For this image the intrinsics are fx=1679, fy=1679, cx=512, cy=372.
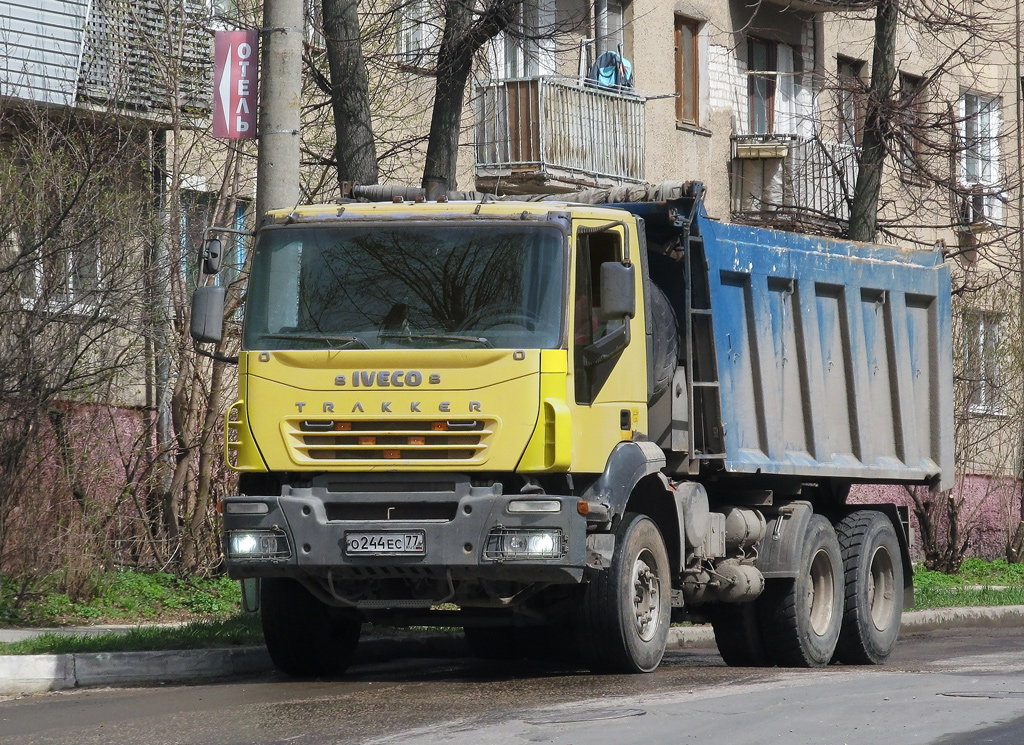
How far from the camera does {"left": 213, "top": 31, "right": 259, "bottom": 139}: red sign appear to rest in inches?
459

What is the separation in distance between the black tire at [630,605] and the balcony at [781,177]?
13877 mm

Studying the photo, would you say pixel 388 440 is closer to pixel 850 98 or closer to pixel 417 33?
pixel 417 33

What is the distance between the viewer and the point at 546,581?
9172 mm

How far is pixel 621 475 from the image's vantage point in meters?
9.46

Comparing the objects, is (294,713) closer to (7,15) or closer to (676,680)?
(676,680)

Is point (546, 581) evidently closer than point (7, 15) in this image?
Yes

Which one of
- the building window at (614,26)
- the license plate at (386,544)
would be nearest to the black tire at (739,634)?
the license plate at (386,544)

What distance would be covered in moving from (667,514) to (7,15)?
9285mm

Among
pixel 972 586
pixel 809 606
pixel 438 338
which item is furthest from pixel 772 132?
pixel 438 338

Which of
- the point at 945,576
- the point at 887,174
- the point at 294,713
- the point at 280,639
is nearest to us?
the point at 294,713

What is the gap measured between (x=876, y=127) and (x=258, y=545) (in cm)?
1119

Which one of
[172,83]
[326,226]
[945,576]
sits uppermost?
[172,83]

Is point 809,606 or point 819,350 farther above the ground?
point 819,350

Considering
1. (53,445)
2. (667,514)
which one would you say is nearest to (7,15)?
(53,445)
